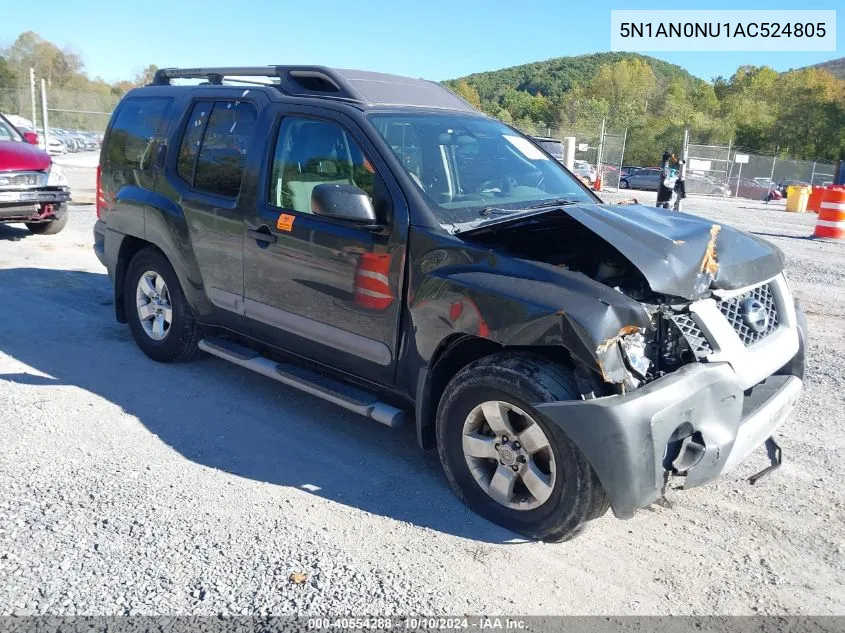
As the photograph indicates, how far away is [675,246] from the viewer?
3236 mm

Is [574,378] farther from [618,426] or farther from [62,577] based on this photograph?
[62,577]

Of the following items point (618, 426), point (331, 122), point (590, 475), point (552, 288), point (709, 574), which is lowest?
point (709, 574)

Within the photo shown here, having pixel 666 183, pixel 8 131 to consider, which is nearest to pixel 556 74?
pixel 666 183

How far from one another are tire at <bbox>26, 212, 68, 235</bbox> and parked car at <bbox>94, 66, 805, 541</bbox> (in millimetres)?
6110

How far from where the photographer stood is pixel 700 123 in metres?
58.3

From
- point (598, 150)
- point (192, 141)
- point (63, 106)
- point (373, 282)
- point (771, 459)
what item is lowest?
point (771, 459)

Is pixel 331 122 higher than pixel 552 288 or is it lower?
higher

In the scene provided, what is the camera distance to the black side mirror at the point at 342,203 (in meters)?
3.70

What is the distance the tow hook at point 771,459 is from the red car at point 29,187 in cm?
964

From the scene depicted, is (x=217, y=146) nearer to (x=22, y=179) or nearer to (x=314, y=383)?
(x=314, y=383)

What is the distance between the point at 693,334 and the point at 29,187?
9581mm

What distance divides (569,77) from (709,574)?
13660 cm

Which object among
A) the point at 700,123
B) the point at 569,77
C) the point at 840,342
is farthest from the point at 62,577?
the point at 569,77

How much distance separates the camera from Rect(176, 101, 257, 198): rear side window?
15.4ft
